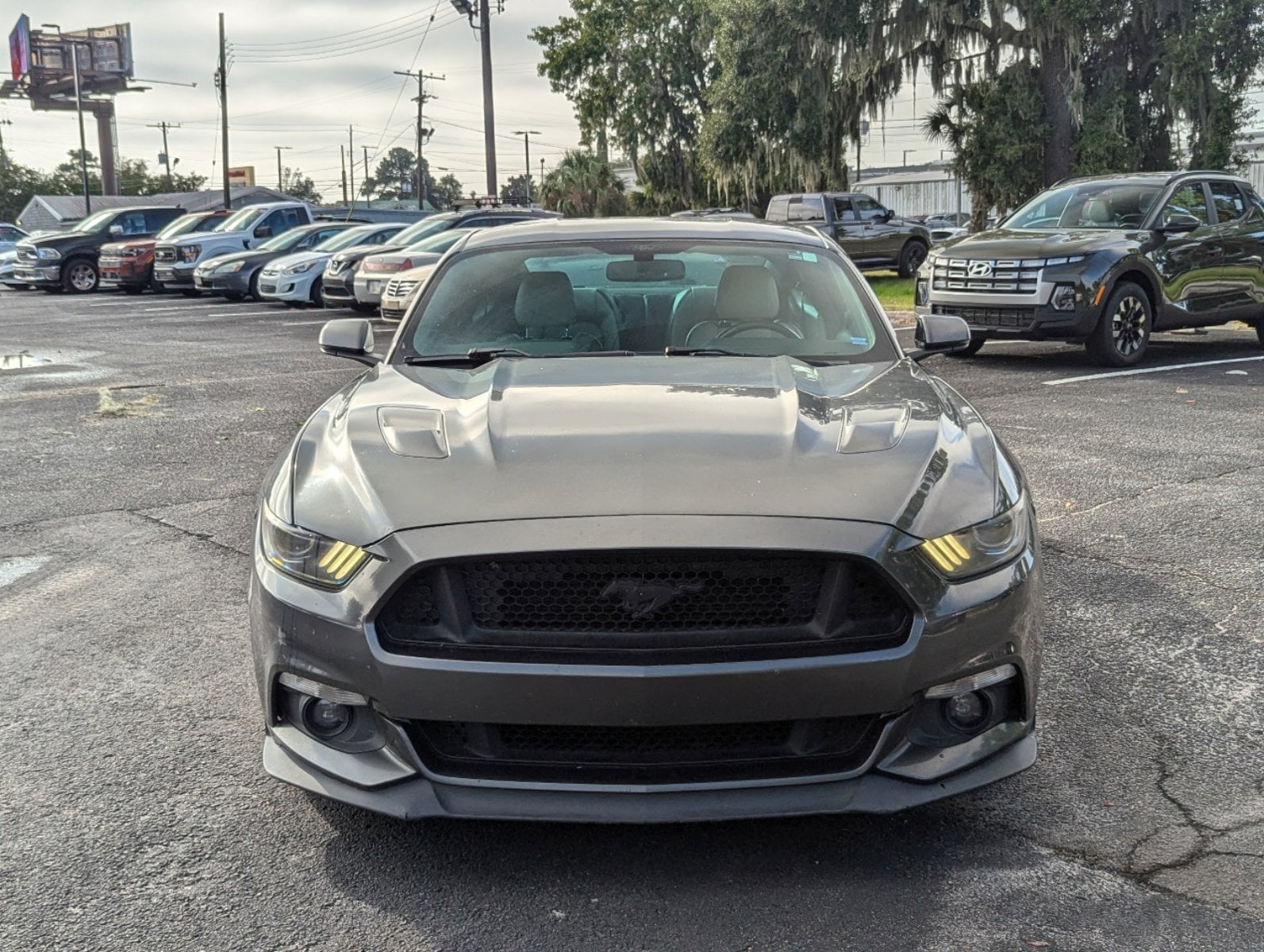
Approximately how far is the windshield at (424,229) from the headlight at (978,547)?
1747 cm

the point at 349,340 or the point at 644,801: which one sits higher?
the point at 349,340

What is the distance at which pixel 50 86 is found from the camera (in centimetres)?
8931

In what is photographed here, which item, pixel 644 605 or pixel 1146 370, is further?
pixel 1146 370

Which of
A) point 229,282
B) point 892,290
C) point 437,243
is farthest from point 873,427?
point 229,282

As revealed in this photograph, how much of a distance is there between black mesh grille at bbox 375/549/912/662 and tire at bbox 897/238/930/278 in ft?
83.7

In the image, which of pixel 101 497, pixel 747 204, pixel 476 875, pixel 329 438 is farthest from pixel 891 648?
pixel 747 204

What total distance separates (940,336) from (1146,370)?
7802 millimetres

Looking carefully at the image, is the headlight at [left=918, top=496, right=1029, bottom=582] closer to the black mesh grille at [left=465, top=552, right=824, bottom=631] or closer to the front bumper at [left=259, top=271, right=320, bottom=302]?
the black mesh grille at [left=465, top=552, right=824, bottom=631]

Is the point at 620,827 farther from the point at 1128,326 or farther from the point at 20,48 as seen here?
the point at 20,48

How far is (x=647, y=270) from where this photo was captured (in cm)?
467

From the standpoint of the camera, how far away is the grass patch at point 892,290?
1873cm

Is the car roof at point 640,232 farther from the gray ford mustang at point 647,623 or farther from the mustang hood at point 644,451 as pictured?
the gray ford mustang at point 647,623

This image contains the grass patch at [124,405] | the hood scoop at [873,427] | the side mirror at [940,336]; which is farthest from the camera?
the grass patch at [124,405]

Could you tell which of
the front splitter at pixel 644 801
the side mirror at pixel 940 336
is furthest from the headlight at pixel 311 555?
the side mirror at pixel 940 336
